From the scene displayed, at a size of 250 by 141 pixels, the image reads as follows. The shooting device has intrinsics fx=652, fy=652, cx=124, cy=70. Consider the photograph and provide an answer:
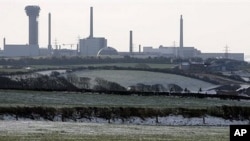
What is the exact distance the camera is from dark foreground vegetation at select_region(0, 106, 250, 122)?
158 ft

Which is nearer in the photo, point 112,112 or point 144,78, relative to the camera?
point 112,112

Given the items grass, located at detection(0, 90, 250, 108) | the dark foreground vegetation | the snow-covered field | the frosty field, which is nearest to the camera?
the dark foreground vegetation

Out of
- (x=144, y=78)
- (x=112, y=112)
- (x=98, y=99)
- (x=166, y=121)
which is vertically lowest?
(x=166, y=121)

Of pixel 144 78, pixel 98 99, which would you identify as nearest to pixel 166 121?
pixel 98 99

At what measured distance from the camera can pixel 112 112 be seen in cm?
5097

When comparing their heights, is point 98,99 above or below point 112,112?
above

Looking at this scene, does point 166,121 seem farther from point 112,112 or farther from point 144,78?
point 144,78

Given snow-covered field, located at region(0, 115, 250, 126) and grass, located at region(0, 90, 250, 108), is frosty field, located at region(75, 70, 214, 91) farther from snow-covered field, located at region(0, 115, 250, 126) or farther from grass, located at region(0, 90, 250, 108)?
snow-covered field, located at region(0, 115, 250, 126)

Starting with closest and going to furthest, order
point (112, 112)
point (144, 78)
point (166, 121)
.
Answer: point (166, 121)
point (112, 112)
point (144, 78)

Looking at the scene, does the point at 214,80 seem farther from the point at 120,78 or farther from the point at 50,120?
the point at 50,120

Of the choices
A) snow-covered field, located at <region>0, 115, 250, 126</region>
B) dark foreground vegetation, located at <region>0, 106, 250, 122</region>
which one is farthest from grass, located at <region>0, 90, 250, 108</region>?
snow-covered field, located at <region>0, 115, 250, 126</region>

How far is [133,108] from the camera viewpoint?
51750mm

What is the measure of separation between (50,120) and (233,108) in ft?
54.7

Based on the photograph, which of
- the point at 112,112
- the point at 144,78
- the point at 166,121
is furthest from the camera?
the point at 144,78
